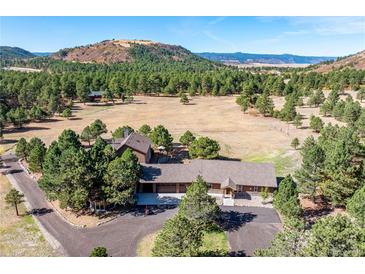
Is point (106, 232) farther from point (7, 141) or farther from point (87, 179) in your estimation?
point (7, 141)

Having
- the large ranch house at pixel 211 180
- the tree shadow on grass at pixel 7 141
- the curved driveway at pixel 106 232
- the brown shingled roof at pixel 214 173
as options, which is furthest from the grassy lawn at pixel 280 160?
the tree shadow on grass at pixel 7 141

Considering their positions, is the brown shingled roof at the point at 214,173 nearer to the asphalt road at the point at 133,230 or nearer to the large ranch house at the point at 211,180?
the large ranch house at the point at 211,180

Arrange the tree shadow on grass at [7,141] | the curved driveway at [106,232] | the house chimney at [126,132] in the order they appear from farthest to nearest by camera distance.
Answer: the tree shadow on grass at [7,141] < the house chimney at [126,132] < the curved driveway at [106,232]

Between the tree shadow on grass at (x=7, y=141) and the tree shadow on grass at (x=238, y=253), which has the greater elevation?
the tree shadow on grass at (x=7, y=141)

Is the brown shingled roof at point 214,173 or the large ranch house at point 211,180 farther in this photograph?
the brown shingled roof at point 214,173

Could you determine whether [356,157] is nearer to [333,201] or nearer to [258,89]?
[333,201]

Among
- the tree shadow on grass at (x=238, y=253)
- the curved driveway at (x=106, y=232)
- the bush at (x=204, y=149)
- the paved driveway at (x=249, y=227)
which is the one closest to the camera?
the tree shadow on grass at (x=238, y=253)

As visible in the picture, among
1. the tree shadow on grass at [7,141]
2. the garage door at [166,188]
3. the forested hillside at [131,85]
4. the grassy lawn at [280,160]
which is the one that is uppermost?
the forested hillside at [131,85]
